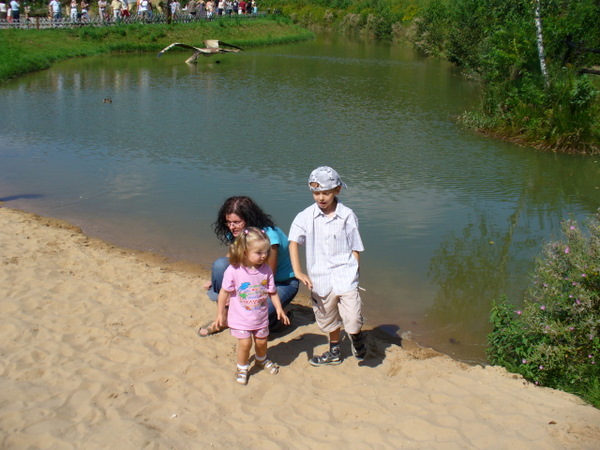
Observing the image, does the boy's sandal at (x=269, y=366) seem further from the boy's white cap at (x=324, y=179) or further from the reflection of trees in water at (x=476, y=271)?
the reflection of trees in water at (x=476, y=271)

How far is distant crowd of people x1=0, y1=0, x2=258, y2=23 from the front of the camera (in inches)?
1361

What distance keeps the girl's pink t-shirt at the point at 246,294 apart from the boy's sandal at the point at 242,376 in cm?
32

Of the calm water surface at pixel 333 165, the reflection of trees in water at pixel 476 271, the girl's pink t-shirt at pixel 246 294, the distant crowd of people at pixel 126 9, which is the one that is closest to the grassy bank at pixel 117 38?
the distant crowd of people at pixel 126 9

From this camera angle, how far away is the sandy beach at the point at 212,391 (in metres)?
4.09

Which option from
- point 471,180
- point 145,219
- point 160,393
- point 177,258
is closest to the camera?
point 160,393

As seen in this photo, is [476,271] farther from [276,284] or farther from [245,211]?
[245,211]

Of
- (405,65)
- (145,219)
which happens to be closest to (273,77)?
(405,65)

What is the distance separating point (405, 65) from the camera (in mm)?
30734

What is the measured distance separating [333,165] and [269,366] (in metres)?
7.54

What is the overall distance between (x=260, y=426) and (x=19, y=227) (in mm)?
5417

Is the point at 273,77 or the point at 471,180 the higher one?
the point at 273,77

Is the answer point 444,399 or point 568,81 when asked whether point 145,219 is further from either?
point 568,81

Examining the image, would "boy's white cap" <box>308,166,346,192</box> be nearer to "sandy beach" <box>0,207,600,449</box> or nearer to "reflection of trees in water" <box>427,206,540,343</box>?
"sandy beach" <box>0,207,600,449</box>

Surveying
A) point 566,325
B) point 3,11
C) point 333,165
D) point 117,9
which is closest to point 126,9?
point 117,9
